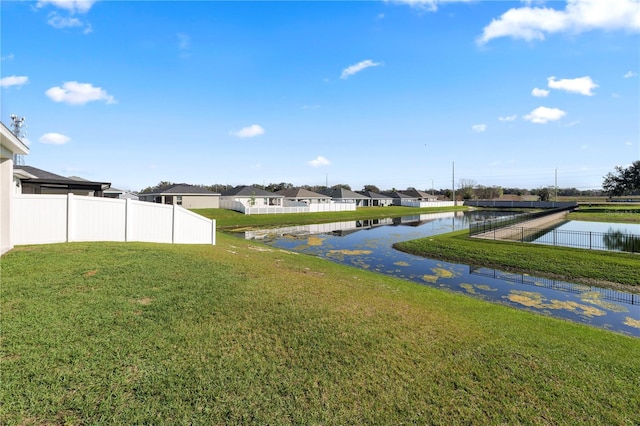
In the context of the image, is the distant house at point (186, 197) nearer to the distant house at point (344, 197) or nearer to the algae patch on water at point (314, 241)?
the algae patch on water at point (314, 241)

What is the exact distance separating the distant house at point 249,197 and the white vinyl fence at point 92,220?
116 ft

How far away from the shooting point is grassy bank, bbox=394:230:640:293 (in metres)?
13.0

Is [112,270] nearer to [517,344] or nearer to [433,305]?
[433,305]

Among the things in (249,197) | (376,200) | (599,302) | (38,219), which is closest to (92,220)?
(38,219)

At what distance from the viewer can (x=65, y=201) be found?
9.57 metres

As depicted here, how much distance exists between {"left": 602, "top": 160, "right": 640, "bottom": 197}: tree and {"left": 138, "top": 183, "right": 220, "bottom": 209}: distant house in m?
92.0

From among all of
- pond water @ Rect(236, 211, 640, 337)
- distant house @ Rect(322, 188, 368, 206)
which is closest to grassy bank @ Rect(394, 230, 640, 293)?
pond water @ Rect(236, 211, 640, 337)

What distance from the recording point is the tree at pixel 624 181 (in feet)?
229

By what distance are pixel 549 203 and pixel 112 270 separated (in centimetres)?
8692

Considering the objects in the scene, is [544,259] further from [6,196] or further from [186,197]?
[186,197]

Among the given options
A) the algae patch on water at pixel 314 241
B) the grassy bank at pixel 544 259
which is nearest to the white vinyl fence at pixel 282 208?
the algae patch on water at pixel 314 241

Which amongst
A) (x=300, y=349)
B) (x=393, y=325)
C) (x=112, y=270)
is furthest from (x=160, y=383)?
(x=112, y=270)

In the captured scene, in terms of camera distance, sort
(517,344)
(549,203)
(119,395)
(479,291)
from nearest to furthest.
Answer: (119,395), (517,344), (479,291), (549,203)

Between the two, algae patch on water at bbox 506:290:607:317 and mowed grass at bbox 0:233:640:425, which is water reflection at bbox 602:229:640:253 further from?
mowed grass at bbox 0:233:640:425
